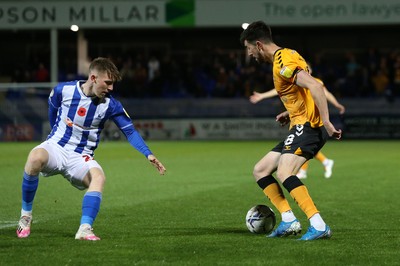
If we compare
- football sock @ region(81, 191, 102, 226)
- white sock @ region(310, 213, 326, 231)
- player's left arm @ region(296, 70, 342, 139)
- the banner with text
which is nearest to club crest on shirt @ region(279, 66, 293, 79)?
player's left arm @ region(296, 70, 342, 139)

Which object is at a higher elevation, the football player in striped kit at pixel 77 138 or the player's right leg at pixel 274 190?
the football player in striped kit at pixel 77 138

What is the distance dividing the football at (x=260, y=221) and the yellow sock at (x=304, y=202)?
607 millimetres

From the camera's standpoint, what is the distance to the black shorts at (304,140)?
827 cm

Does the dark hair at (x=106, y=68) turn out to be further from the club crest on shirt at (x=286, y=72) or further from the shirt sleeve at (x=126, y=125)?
the club crest on shirt at (x=286, y=72)

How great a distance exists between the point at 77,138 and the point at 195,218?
2.26m

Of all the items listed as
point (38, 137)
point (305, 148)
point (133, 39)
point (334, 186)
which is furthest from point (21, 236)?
point (133, 39)

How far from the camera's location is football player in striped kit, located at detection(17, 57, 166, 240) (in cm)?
819

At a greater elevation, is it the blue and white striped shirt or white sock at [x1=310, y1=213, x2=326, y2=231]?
the blue and white striped shirt

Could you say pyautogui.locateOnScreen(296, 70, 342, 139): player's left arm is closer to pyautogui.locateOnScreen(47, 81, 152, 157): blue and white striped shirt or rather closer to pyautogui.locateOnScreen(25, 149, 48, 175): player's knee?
pyautogui.locateOnScreen(47, 81, 152, 157): blue and white striped shirt

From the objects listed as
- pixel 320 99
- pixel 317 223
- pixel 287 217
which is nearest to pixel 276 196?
pixel 287 217

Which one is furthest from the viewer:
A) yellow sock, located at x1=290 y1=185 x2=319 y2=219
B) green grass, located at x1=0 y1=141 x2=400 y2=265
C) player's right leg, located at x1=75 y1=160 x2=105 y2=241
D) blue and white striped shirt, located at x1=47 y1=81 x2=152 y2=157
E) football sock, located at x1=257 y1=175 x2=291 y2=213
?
football sock, located at x1=257 y1=175 x2=291 y2=213

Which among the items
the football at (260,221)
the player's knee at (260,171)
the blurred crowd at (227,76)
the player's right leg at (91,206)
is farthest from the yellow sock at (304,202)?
the blurred crowd at (227,76)

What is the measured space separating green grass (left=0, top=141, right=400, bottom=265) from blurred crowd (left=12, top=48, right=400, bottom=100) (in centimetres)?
1325

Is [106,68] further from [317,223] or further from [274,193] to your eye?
[317,223]
